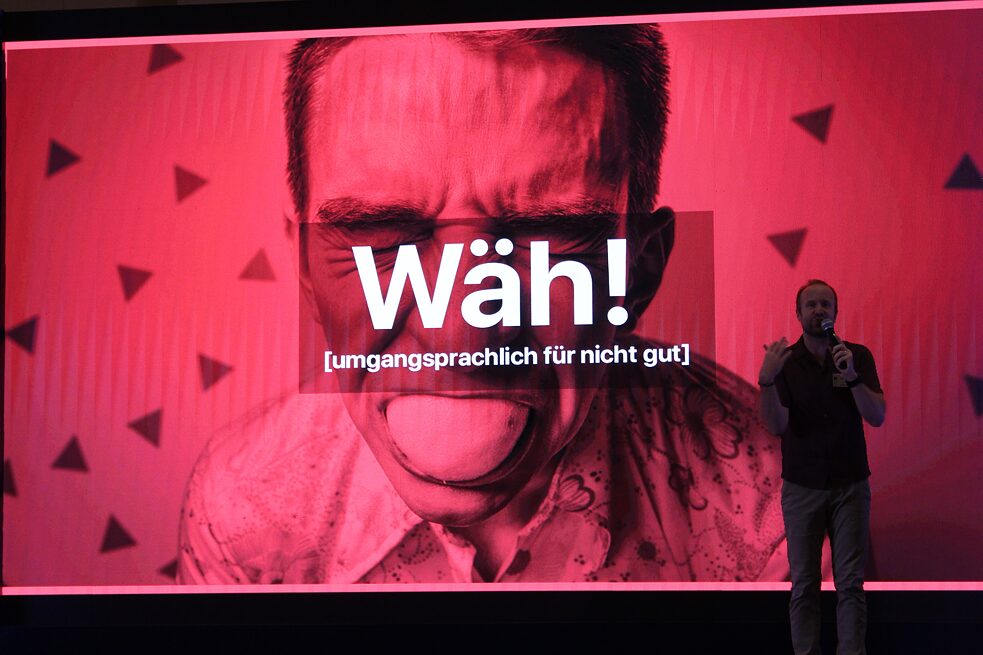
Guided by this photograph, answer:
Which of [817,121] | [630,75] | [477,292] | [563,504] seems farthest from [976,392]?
[477,292]

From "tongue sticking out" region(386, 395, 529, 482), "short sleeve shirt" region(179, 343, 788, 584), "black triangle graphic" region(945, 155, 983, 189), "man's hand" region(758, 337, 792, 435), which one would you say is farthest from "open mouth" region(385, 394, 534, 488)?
"black triangle graphic" region(945, 155, 983, 189)

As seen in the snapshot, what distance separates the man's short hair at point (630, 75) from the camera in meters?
4.23

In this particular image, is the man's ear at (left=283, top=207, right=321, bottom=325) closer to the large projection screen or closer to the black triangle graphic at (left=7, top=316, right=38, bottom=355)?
the large projection screen

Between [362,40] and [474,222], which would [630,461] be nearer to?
[474,222]

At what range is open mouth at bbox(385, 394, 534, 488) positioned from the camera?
13.8 feet

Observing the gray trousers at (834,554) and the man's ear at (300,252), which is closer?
the gray trousers at (834,554)

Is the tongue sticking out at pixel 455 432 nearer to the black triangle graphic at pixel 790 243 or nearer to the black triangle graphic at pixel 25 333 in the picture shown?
the black triangle graphic at pixel 790 243

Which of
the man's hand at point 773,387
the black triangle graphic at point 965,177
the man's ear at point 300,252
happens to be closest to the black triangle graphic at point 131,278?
the man's ear at point 300,252

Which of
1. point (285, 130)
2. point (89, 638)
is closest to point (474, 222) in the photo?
point (285, 130)

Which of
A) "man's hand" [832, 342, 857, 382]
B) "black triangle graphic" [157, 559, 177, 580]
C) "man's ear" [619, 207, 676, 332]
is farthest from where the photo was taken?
"black triangle graphic" [157, 559, 177, 580]

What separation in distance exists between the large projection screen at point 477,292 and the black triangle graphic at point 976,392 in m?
0.02

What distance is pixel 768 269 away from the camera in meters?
4.19

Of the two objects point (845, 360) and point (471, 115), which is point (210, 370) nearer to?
point (471, 115)

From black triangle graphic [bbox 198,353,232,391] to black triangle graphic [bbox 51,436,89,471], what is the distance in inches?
25.7
